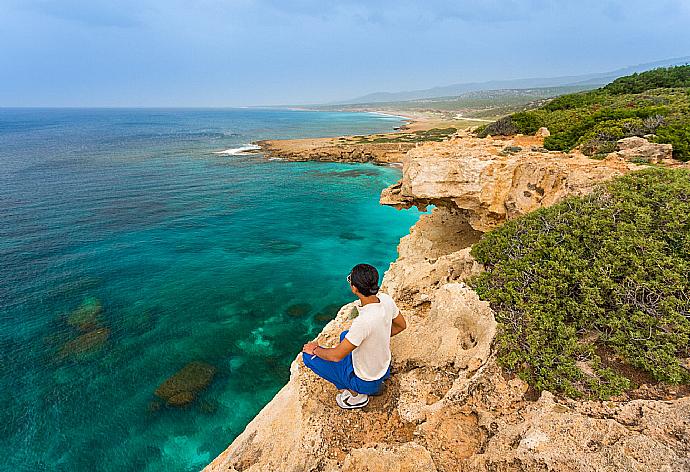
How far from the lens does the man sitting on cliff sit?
13.4 feet

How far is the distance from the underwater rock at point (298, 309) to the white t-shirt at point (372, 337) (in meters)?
12.5

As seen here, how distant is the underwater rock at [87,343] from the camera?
1364cm

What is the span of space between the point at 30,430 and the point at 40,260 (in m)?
13.8

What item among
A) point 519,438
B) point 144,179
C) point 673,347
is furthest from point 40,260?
point 673,347


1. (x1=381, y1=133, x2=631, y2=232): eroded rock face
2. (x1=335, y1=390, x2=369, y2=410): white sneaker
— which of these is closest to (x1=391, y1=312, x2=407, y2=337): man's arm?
(x1=335, y1=390, x2=369, y2=410): white sneaker

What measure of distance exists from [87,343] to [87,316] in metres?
2.04

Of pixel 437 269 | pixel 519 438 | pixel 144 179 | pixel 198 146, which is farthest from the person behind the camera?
pixel 198 146

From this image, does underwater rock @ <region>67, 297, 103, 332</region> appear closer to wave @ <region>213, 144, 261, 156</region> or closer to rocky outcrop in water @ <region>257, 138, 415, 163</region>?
rocky outcrop in water @ <region>257, 138, 415, 163</region>

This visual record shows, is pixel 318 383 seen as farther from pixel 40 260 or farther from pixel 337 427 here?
pixel 40 260

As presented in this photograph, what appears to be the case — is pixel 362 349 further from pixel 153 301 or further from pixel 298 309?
pixel 153 301

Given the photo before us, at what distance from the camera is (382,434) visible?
14.5ft

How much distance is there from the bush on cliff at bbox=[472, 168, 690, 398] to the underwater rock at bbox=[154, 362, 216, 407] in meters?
10.8

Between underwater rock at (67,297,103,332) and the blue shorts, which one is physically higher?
the blue shorts

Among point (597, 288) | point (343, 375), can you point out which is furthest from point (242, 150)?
point (597, 288)
